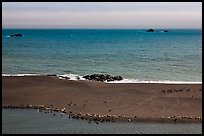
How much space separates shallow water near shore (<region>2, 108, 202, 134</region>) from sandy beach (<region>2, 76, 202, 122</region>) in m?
1.23

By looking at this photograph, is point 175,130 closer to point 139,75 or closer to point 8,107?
point 8,107

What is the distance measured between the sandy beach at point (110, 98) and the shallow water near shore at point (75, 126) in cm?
123

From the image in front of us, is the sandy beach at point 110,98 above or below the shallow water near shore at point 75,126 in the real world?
above

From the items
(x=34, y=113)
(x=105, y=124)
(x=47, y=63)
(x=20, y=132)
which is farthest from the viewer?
(x=47, y=63)

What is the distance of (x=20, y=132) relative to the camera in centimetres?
2311

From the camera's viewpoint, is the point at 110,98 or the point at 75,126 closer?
the point at 75,126

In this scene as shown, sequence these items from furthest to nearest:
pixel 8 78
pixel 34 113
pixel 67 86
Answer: pixel 8 78, pixel 67 86, pixel 34 113

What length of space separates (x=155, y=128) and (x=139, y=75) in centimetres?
2442

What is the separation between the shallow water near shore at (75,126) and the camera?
23.4 meters

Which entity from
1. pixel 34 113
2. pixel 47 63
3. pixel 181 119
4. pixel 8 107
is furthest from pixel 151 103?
pixel 47 63

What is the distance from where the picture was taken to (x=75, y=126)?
24328 mm

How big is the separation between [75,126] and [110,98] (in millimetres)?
8192

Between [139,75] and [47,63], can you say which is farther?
[47,63]

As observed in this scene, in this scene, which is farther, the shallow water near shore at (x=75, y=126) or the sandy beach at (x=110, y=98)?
the sandy beach at (x=110, y=98)
